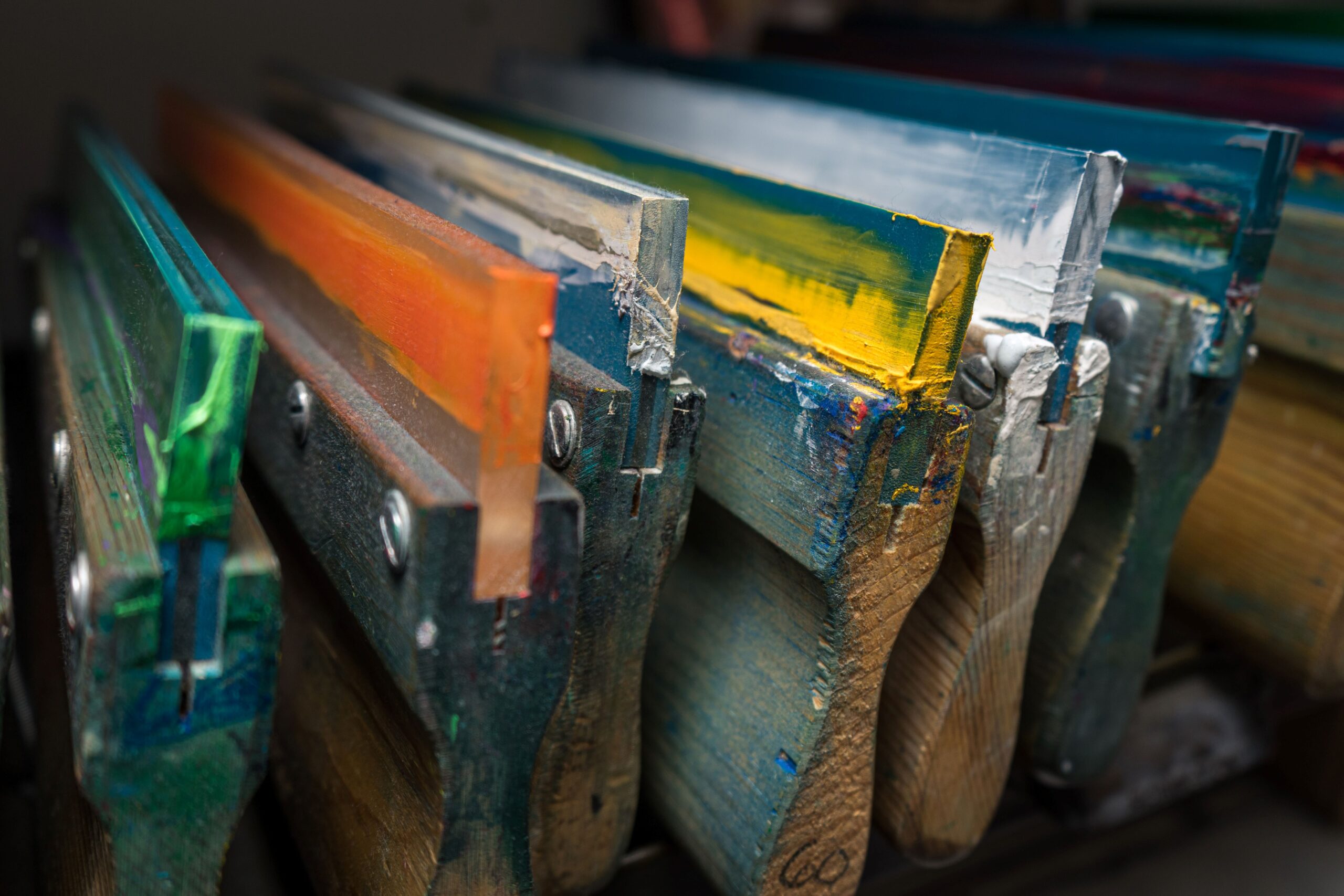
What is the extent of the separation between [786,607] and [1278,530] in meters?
0.57

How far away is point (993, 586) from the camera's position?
2.28 feet

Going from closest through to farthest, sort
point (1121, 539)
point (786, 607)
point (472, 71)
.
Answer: point (786, 607)
point (1121, 539)
point (472, 71)

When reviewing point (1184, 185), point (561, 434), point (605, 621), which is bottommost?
point (605, 621)

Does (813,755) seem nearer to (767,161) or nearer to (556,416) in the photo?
(556,416)

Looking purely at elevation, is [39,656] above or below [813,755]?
below

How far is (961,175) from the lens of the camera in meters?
0.71

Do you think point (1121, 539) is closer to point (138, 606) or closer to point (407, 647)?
point (407, 647)

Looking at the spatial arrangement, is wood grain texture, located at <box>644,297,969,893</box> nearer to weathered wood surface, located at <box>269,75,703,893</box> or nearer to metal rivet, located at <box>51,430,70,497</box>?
weathered wood surface, located at <box>269,75,703,893</box>

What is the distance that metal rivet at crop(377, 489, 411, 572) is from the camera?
47cm

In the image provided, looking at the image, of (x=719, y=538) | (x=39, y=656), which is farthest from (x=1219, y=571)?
(x=39, y=656)

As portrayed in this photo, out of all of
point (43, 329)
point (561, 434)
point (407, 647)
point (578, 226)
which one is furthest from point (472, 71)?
point (407, 647)

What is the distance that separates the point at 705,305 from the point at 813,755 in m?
0.31

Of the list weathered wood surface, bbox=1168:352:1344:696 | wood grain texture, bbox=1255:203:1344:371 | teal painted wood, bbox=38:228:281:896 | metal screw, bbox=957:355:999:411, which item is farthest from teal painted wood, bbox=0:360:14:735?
weathered wood surface, bbox=1168:352:1344:696

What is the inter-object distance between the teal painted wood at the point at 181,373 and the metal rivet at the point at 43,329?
25 centimetres
